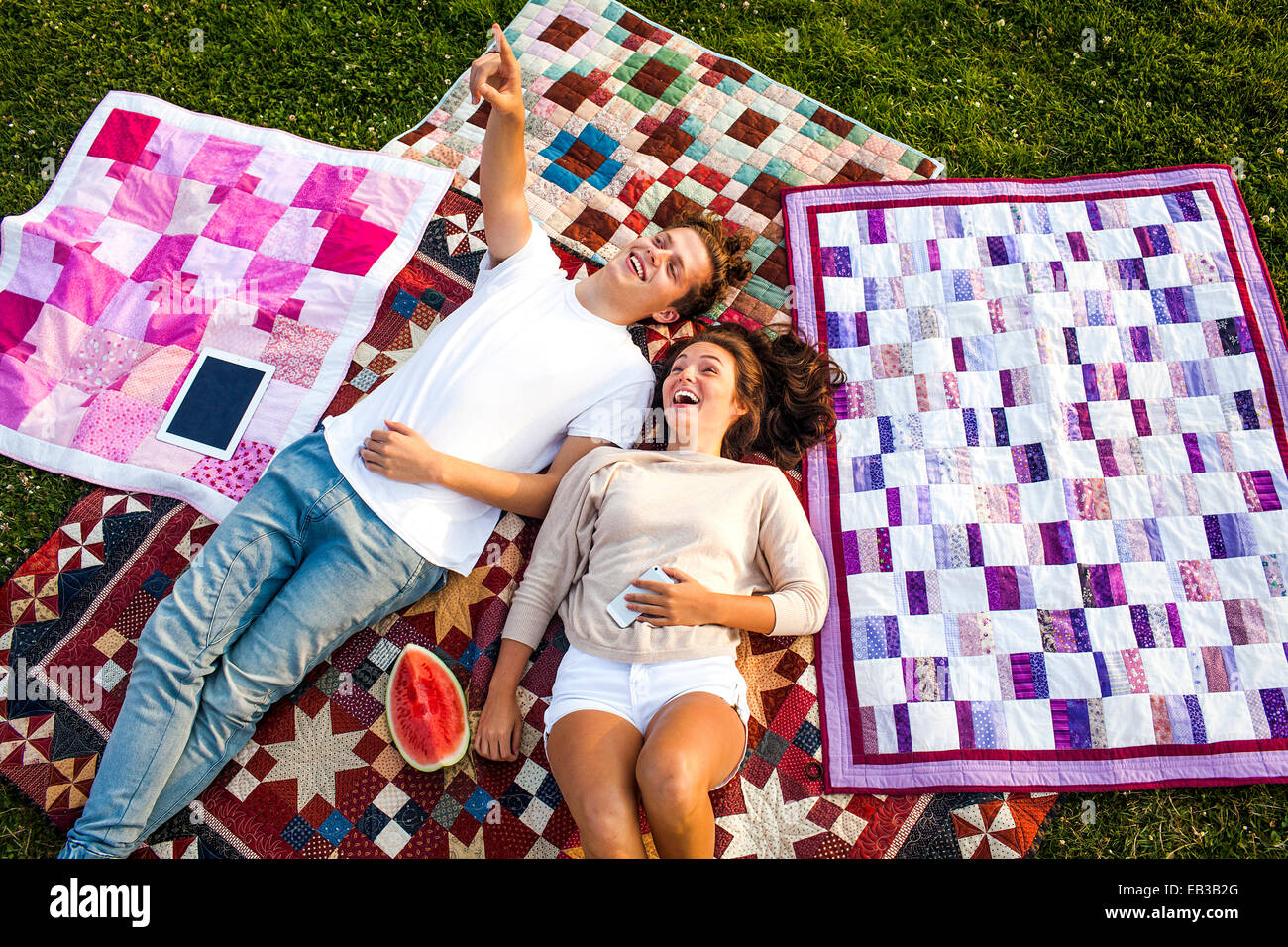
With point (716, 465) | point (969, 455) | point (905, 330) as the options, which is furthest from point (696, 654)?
point (905, 330)

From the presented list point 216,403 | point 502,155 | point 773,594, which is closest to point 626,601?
point 773,594

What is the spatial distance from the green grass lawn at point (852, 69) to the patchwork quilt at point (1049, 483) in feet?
1.28

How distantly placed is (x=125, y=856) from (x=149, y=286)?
218 centimetres

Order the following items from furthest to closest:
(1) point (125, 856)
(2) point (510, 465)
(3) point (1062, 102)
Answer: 1. (3) point (1062, 102)
2. (2) point (510, 465)
3. (1) point (125, 856)

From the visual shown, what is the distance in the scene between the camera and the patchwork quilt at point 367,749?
2.59 meters

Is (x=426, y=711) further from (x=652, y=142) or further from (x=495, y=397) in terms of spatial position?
(x=652, y=142)

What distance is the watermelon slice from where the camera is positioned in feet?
8.71

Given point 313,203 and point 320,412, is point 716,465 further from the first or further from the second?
point 313,203

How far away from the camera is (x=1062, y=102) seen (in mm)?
3881

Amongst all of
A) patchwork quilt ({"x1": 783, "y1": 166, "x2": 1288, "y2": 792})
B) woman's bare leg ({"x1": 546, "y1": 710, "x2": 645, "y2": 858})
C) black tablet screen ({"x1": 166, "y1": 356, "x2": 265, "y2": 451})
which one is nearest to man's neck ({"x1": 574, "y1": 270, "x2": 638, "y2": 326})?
patchwork quilt ({"x1": 783, "y1": 166, "x2": 1288, "y2": 792})

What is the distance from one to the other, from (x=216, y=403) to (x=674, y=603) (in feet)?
6.54

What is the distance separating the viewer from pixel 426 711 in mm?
2715

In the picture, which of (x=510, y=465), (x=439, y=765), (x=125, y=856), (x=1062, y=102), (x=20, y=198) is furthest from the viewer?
(x=1062, y=102)

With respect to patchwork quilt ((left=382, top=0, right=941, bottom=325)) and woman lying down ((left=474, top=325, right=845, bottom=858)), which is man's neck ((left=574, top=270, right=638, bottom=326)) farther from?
patchwork quilt ((left=382, top=0, right=941, bottom=325))
